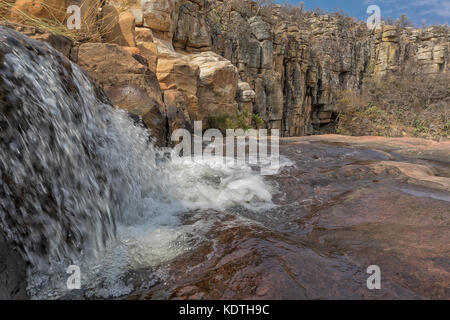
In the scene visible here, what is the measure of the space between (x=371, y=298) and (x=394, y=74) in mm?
27638

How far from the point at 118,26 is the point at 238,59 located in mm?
13747

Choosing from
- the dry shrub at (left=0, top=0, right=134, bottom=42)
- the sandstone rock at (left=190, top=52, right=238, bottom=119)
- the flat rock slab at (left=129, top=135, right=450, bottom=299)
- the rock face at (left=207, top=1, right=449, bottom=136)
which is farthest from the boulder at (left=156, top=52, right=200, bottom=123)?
the rock face at (left=207, top=1, right=449, bottom=136)

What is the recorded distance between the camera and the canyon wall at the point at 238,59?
4000 millimetres

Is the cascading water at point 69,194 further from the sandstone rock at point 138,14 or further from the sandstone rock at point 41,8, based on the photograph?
the sandstone rock at point 138,14

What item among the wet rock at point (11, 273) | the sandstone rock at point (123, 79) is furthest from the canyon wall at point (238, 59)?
the wet rock at point (11, 273)

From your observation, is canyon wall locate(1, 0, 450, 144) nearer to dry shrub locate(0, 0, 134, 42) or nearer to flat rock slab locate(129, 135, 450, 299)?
dry shrub locate(0, 0, 134, 42)

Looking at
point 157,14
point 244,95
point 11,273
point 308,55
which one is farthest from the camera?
point 308,55

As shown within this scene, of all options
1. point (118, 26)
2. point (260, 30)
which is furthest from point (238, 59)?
point (118, 26)

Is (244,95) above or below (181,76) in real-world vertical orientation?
below

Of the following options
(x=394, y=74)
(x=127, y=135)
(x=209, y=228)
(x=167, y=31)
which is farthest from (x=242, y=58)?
(x=209, y=228)

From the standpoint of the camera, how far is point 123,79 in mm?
3865

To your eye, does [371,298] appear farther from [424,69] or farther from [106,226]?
[424,69]

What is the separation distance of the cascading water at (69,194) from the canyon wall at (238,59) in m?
1.70

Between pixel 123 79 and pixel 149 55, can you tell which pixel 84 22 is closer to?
pixel 123 79
